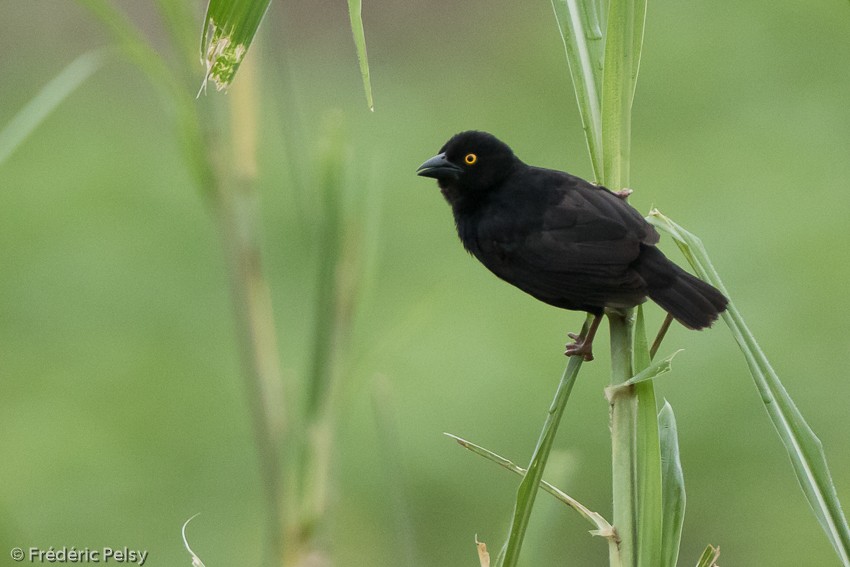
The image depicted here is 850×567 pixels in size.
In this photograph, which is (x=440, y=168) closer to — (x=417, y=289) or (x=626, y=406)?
(x=626, y=406)

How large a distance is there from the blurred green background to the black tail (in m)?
1.25

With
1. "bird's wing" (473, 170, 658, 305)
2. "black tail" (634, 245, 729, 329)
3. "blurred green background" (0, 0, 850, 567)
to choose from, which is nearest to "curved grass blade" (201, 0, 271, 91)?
"bird's wing" (473, 170, 658, 305)

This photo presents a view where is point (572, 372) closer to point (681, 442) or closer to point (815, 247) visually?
point (681, 442)

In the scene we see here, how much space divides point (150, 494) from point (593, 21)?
3510mm

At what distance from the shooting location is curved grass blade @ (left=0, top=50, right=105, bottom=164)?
1665 mm

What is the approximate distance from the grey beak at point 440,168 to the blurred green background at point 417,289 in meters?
0.62

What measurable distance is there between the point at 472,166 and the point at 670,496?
127 cm

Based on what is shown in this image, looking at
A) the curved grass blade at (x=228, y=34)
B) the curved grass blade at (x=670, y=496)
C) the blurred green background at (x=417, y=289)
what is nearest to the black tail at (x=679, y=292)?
the curved grass blade at (x=670, y=496)

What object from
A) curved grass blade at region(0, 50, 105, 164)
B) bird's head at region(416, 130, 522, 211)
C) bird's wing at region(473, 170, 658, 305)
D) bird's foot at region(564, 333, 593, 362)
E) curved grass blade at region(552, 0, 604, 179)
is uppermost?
curved grass blade at region(0, 50, 105, 164)

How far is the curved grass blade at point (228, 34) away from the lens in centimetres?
124

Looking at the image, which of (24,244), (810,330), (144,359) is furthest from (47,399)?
(810,330)

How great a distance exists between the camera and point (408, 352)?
5.19 m

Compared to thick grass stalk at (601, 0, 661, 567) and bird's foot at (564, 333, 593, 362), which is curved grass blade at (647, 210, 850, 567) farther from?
bird's foot at (564, 333, 593, 362)

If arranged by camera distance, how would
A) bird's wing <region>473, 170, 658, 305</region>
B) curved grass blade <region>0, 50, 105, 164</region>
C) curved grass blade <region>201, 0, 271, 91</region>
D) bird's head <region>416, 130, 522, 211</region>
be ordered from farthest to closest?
1. bird's head <region>416, 130, 522, 211</region>
2. bird's wing <region>473, 170, 658, 305</region>
3. curved grass blade <region>0, 50, 105, 164</region>
4. curved grass blade <region>201, 0, 271, 91</region>
